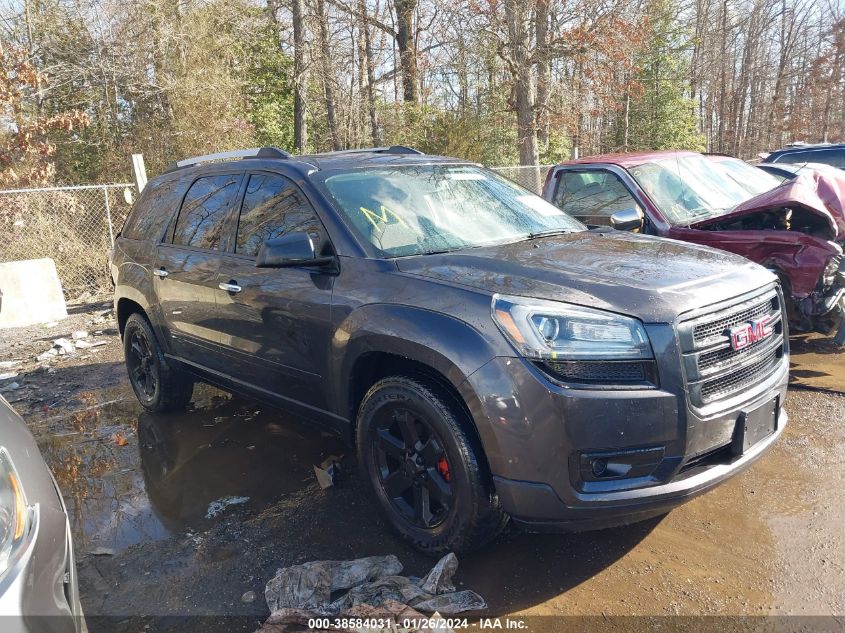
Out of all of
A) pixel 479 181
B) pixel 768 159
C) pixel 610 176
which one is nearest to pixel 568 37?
pixel 768 159

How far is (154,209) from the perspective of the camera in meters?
5.10

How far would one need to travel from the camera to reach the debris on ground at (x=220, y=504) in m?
3.69

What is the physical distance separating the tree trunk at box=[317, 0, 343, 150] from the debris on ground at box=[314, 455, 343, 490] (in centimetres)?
1567

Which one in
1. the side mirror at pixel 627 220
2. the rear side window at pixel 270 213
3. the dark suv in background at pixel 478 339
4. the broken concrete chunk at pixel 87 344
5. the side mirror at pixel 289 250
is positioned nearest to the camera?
the dark suv in background at pixel 478 339

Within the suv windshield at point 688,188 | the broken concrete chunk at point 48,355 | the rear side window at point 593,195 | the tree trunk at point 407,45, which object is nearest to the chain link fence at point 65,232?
the broken concrete chunk at point 48,355

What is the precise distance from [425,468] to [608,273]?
1.21 meters

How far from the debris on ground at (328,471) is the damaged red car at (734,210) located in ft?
9.16

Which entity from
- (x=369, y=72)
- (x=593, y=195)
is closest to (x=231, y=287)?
(x=593, y=195)

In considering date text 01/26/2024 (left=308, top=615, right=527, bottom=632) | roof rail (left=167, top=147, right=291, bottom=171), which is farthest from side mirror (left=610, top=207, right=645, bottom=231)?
date text 01/26/2024 (left=308, top=615, right=527, bottom=632)

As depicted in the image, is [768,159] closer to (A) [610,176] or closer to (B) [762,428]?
(A) [610,176]

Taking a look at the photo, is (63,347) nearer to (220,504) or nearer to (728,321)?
Result: (220,504)

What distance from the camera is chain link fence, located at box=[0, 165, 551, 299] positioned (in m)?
10.2

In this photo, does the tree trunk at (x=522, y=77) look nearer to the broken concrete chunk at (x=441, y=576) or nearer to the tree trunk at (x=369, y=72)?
the tree trunk at (x=369, y=72)

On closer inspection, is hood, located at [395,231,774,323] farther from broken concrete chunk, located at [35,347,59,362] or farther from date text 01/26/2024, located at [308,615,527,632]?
broken concrete chunk, located at [35,347,59,362]
